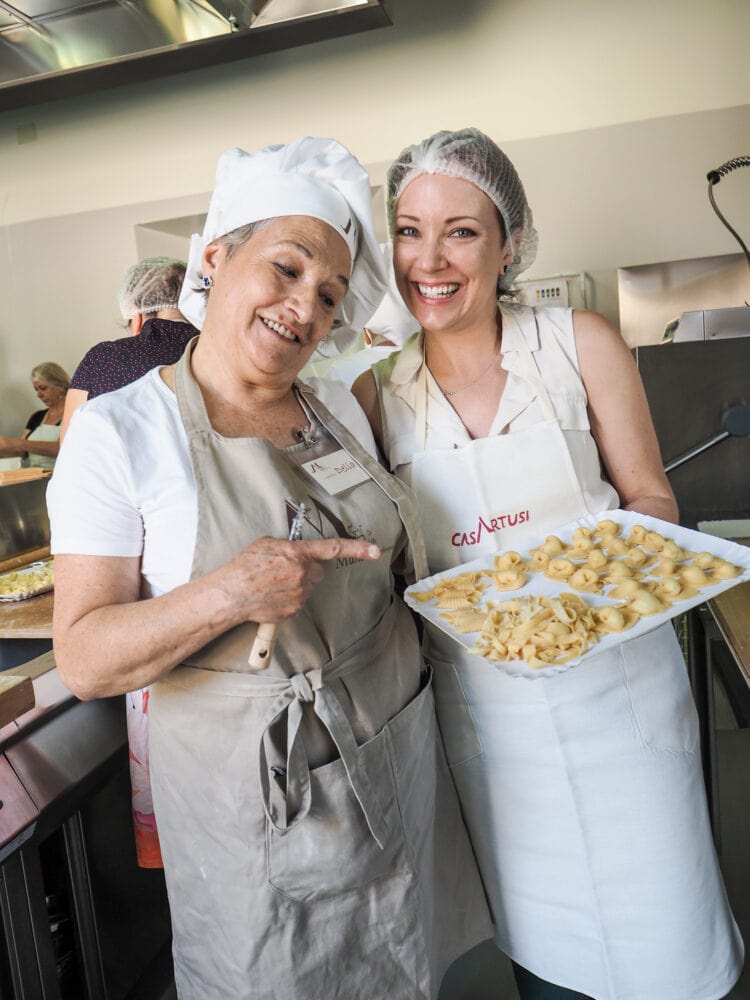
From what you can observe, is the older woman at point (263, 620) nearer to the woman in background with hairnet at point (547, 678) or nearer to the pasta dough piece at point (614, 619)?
the woman in background with hairnet at point (547, 678)

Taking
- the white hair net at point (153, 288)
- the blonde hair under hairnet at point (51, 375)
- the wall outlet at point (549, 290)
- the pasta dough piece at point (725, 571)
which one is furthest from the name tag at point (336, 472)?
the blonde hair under hairnet at point (51, 375)

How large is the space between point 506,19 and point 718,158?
137cm

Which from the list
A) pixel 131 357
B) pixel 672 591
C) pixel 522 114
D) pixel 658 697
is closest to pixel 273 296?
pixel 672 591

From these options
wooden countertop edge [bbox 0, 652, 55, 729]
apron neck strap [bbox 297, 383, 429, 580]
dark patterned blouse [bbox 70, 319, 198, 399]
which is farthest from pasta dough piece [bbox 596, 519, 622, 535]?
dark patterned blouse [bbox 70, 319, 198, 399]

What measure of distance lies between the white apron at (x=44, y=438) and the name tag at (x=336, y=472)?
10.8 ft

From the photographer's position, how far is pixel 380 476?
128 cm

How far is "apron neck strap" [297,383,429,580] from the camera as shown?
127 centimetres

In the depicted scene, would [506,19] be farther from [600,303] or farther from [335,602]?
[335,602]

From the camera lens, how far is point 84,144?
5.13m

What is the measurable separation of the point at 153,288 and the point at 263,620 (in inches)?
71.8

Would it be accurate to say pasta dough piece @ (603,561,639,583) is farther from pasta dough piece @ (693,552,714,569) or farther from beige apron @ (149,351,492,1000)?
beige apron @ (149,351,492,1000)

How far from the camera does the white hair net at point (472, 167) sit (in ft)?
4.77

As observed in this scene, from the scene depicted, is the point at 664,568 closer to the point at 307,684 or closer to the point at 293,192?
the point at 307,684

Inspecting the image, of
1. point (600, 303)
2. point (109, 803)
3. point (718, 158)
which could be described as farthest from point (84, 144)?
point (109, 803)
